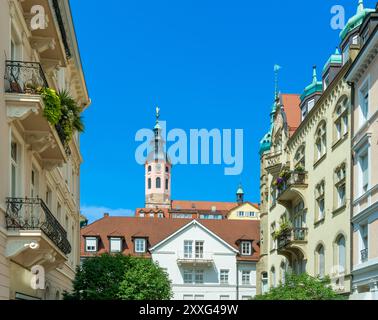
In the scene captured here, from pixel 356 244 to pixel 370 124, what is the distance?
442cm

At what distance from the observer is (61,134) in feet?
43.9

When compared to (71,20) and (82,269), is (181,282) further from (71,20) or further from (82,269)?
(71,20)

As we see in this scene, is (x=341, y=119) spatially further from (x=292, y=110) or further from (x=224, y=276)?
(x=224, y=276)

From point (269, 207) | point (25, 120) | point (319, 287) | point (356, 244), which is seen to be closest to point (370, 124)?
point (356, 244)

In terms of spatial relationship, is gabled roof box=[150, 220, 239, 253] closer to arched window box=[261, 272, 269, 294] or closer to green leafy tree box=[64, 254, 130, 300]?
arched window box=[261, 272, 269, 294]

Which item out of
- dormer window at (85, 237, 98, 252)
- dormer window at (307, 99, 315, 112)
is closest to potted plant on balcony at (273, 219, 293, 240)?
dormer window at (307, 99, 315, 112)

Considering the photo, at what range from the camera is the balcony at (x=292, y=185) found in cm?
2926

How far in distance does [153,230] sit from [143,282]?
96.1ft

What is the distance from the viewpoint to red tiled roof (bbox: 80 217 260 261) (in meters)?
53.7

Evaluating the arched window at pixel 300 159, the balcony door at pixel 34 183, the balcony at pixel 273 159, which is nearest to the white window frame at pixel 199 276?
the balcony at pixel 273 159

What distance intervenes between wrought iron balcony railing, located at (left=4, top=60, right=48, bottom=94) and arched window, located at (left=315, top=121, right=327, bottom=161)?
1749cm

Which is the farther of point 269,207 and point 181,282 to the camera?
point 181,282

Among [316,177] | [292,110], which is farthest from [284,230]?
[292,110]

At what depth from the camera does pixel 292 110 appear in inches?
1427
